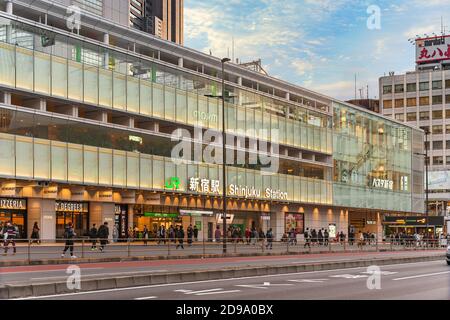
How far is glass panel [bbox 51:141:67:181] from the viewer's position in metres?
49.9

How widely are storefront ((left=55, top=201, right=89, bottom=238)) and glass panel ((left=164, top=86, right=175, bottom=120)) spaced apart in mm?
10865

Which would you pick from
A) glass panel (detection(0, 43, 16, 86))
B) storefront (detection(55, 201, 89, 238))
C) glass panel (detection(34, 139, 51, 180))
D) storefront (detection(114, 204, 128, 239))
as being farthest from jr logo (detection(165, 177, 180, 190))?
glass panel (detection(0, 43, 16, 86))

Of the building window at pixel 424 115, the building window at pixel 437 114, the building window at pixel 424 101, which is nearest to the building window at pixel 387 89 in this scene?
the building window at pixel 424 101

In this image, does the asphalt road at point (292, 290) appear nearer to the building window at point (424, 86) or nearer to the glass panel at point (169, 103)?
the glass panel at point (169, 103)

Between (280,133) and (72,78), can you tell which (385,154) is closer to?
(280,133)

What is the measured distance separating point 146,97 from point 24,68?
1299cm

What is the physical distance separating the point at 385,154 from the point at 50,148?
57.4m

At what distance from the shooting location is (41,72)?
49688mm

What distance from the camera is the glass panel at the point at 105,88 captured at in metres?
54.8

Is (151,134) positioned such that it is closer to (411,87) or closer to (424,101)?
(424,101)

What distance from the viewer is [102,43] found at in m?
55.7

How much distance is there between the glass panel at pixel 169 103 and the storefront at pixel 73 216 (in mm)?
10865

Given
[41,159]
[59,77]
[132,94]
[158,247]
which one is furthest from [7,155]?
[158,247]

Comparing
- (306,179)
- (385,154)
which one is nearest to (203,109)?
→ (306,179)
